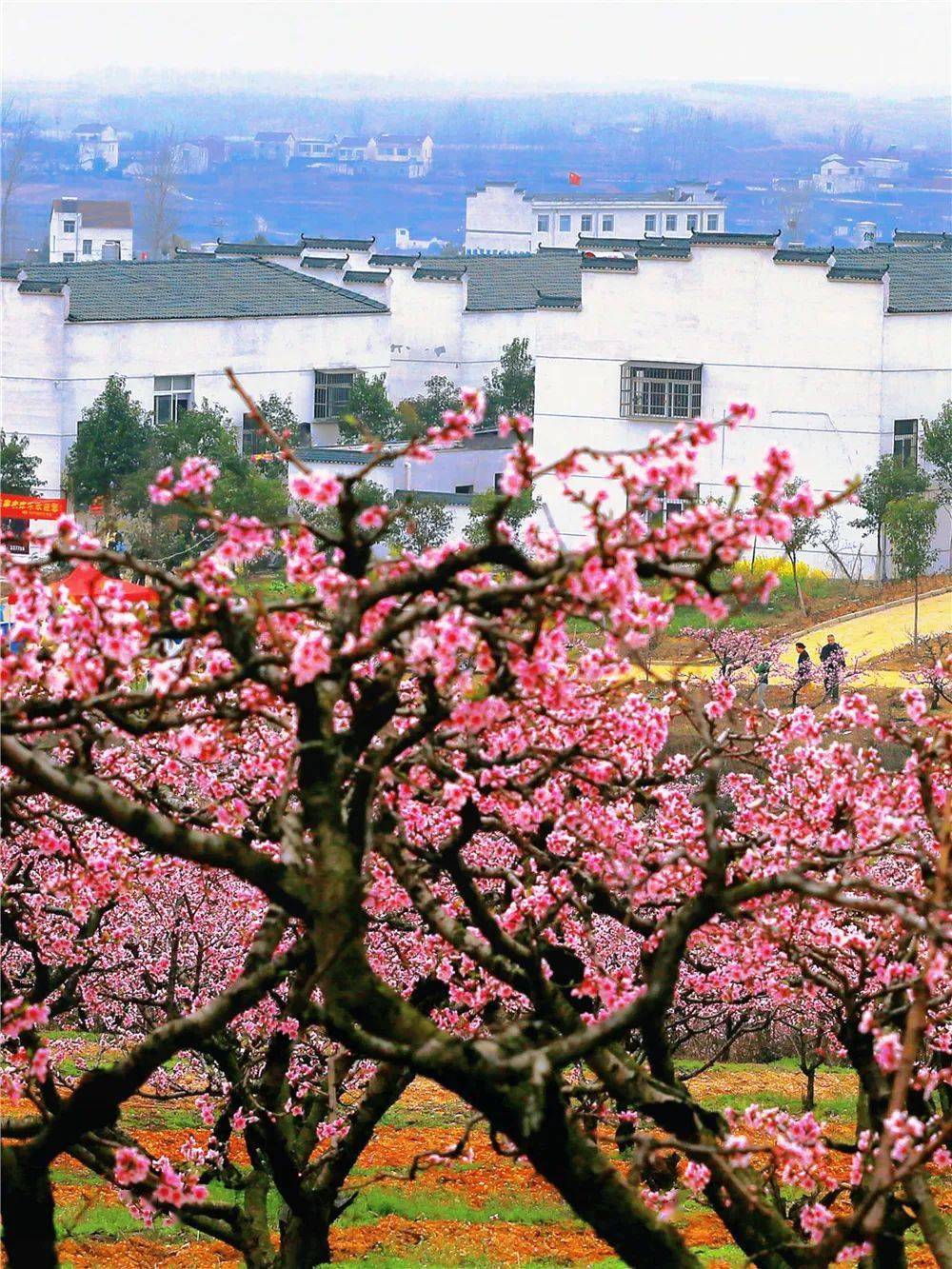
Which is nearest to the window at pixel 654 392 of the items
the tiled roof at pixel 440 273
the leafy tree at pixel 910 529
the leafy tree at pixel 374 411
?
the leafy tree at pixel 374 411

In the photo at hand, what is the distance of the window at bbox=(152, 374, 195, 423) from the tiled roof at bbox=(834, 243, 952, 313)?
→ 1760 centimetres

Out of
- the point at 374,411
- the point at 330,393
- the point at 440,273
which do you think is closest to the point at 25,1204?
the point at 374,411

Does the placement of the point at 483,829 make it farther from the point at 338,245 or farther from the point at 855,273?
the point at 338,245

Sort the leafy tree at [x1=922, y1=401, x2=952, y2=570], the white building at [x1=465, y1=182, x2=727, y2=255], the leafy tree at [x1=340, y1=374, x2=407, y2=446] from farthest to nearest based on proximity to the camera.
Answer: the white building at [x1=465, y1=182, x2=727, y2=255] < the leafy tree at [x1=340, y1=374, x2=407, y2=446] < the leafy tree at [x1=922, y1=401, x2=952, y2=570]

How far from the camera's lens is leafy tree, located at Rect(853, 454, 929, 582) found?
45062 mm

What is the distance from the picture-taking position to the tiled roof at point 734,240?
48.9 metres

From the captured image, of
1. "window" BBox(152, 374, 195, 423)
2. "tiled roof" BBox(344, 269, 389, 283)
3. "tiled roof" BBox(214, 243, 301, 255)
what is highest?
"tiled roof" BBox(214, 243, 301, 255)

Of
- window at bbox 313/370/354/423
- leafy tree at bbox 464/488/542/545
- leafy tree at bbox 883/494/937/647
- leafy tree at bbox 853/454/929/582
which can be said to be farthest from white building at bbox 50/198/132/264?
Answer: leafy tree at bbox 883/494/937/647

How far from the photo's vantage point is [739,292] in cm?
4941

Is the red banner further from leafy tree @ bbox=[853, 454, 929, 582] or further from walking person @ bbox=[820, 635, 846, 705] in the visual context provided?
leafy tree @ bbox=[853, 454, 929, 582]

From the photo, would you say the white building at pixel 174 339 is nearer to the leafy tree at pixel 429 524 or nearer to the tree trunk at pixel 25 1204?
the leafy tree at pixel 429 524

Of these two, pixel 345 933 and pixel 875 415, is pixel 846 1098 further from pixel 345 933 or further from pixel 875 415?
pixel 875 415

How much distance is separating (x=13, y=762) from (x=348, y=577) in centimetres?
133

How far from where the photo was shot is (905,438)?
4881cm
